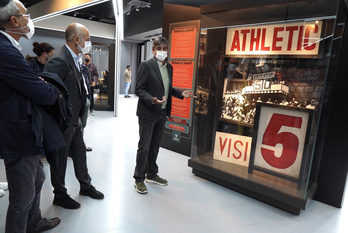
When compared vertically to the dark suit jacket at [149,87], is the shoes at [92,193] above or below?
below

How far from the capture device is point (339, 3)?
2201mm

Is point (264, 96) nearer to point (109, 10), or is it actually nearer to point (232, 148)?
point (232, 148)

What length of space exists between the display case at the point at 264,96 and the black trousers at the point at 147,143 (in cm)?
69

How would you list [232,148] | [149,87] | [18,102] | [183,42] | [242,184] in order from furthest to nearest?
1. [183,42]
2. [232,148]
3. [242,184]
4. [149,87]
5. [18,102]

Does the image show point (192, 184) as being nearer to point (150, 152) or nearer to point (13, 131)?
point (150, 152)

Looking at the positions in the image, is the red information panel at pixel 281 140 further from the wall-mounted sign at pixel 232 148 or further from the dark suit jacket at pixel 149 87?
the dark suit jacket at pixel 149 87

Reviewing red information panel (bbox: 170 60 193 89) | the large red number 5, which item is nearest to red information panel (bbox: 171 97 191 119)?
red information panel (bbox: 170 60 193 89)

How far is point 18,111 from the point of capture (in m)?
1.35

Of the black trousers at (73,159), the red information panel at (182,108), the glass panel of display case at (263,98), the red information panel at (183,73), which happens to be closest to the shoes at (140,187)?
the black trousers at (73,159)

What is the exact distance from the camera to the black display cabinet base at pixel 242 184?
2.41 meters

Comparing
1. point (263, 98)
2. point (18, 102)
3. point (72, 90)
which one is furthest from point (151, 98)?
point (263, 98)

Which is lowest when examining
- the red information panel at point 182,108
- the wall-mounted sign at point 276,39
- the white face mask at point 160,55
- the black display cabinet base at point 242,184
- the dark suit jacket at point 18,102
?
the black display cabinet base at point 242,184

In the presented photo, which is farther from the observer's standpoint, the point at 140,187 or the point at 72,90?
the point at 140,187

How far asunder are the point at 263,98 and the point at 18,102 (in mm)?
2692
